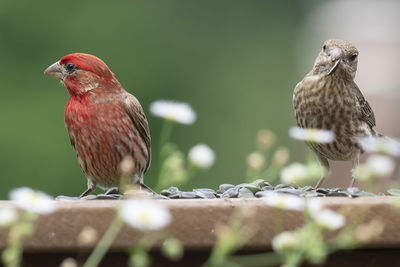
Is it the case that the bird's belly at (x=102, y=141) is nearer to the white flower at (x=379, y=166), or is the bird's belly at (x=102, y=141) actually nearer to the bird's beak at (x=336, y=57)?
the bird's beak at (x=336, y=57)

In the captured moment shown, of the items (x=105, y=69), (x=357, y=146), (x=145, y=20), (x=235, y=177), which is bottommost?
(x=235, y=177)

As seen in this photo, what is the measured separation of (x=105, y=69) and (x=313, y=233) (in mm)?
2702

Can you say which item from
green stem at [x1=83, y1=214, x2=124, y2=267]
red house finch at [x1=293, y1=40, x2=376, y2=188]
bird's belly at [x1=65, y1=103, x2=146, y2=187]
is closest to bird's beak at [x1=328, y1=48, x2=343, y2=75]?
red house finch at [x1=293, y1=40, x2=376, y2=188]

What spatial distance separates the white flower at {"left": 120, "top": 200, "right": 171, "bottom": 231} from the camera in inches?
95.1

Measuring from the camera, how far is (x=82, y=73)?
5.08m

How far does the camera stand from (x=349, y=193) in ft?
12.0

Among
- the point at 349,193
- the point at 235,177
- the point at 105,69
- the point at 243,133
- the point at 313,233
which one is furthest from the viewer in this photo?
the point at 243,133

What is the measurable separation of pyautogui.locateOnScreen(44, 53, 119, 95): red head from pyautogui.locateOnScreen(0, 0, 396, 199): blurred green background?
288 inches

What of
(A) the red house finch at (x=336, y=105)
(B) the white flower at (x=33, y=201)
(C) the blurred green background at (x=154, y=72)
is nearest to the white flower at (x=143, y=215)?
(B) the white flower at (x=33, y=201)

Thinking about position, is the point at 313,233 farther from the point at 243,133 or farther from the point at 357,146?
the point at 243,133

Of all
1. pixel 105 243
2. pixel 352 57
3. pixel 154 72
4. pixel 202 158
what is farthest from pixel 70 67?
pixel 154 72

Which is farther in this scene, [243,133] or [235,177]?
[243,133]

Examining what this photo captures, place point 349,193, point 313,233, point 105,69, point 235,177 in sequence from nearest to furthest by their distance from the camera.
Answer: point 313,233 → point 349,193 → point 105,69 → point 235,177

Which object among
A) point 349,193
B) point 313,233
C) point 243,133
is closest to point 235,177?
point 243,133
